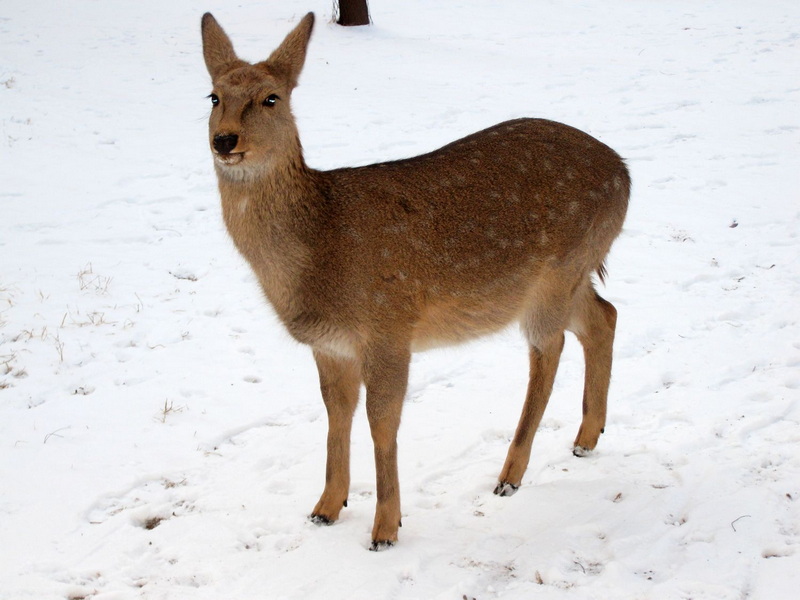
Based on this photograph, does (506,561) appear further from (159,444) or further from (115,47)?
(115,47)

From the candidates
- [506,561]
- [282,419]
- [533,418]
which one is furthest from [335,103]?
[506,561]

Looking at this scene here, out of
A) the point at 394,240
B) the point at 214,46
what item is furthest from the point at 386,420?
the point at 214,46

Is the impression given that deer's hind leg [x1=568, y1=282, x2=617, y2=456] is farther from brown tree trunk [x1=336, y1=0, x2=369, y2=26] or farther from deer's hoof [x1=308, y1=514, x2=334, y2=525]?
brown tree trunk [x1=336, y1=0, x2=369, y2=26]

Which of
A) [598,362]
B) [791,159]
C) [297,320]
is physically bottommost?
[791,159]

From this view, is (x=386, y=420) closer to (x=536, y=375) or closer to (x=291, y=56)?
(x=536, y=375)

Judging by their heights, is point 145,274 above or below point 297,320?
below

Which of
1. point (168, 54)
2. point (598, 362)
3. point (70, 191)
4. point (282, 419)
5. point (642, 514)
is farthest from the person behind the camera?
point (168, 54)

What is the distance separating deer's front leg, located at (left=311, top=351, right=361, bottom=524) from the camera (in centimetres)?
511

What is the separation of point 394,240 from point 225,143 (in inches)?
41.7

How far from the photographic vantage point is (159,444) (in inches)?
232

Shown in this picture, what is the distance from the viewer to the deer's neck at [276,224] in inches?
182

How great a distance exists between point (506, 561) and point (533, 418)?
109cm

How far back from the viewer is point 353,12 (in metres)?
18.5

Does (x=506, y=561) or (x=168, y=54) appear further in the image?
(x=168, y=54)
